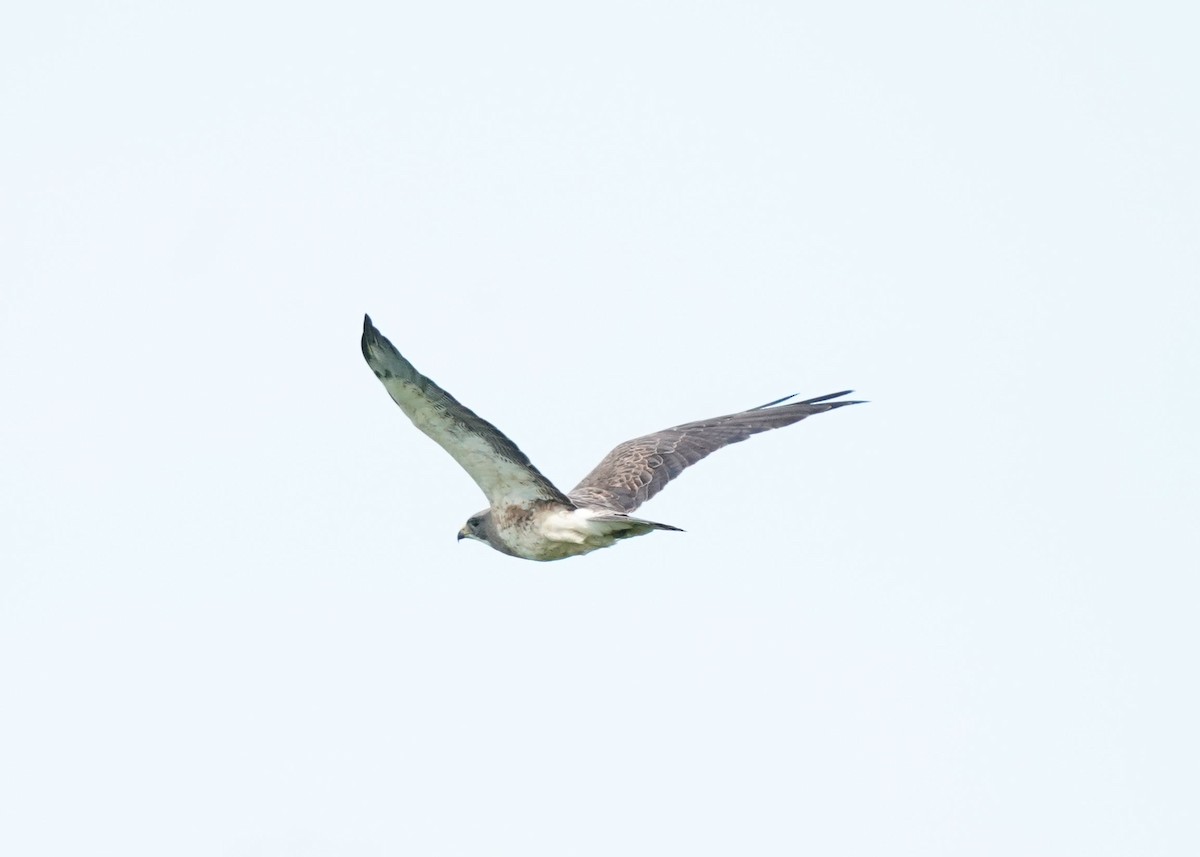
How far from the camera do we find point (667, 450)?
61.0ft

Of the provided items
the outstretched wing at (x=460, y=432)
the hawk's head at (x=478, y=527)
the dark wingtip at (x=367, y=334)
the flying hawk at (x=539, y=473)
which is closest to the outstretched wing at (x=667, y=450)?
the flying hawk at (x=539, y=473)

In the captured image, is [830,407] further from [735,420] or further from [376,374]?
[376,374]

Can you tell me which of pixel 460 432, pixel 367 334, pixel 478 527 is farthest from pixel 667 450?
pixel 367 334

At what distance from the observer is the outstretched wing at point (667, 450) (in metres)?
17.7

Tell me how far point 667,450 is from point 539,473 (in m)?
3.83

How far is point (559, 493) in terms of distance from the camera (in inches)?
609

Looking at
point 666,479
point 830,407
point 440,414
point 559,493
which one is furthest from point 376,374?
point 830,407

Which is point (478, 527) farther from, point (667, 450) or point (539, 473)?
point (667, 450)

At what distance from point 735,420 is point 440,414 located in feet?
18.6

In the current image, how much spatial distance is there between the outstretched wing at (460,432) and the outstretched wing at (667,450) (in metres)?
1.88

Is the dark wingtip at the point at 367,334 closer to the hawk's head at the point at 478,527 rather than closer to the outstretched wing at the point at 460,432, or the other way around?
the outstretched wing at the point at 460,432

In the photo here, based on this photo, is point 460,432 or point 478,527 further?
point 478,527

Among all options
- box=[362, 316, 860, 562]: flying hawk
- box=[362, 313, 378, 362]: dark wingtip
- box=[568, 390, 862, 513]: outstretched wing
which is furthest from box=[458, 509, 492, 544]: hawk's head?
box=[362, 313, 378, 362]: dark wingtip

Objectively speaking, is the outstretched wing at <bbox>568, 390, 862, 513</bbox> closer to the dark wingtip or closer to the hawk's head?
the hawk's head
